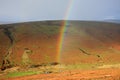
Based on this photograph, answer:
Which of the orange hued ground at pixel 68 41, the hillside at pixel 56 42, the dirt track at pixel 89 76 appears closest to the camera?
the dirt track at pixel 89 76

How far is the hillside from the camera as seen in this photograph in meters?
37.5

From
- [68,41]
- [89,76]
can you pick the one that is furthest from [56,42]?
[89,76]

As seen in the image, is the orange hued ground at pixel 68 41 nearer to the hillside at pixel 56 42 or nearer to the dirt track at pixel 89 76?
the hillside at pixel 56 42

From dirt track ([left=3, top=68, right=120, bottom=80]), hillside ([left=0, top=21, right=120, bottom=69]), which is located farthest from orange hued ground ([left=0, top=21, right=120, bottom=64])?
dirt track ([left=3, top=68, right=120, bottom=80])

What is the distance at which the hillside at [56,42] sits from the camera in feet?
123

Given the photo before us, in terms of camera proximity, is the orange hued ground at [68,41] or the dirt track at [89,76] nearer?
the dirt track at [89,76]

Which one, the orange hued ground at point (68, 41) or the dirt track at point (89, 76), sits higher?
the dirt track at point (89, 76)

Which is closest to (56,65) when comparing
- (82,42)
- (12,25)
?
(82,42)

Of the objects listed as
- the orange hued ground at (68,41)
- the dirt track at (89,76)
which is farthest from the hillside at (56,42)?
the dirt track at (89,76)

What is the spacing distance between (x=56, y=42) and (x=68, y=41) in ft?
8.11

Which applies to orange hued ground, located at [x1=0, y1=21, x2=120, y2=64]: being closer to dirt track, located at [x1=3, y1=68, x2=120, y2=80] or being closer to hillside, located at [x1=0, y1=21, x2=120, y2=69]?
hillside, located at [x1=0, y1=21, x2=120, y2=69]

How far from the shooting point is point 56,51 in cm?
4009

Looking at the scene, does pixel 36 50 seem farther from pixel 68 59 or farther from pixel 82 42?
pixel 82 42

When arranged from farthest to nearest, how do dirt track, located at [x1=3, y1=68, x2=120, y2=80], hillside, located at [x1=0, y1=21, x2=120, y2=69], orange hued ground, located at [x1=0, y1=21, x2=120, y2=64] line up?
orange hued ground, located at [x1=0, y1=21, x2=120, y2=64] → hillside, located at [x1=0, y1=21, x2=120, y2=69] → dirt track, located at [x1=3, y1=68, x2=120, y2=80]
